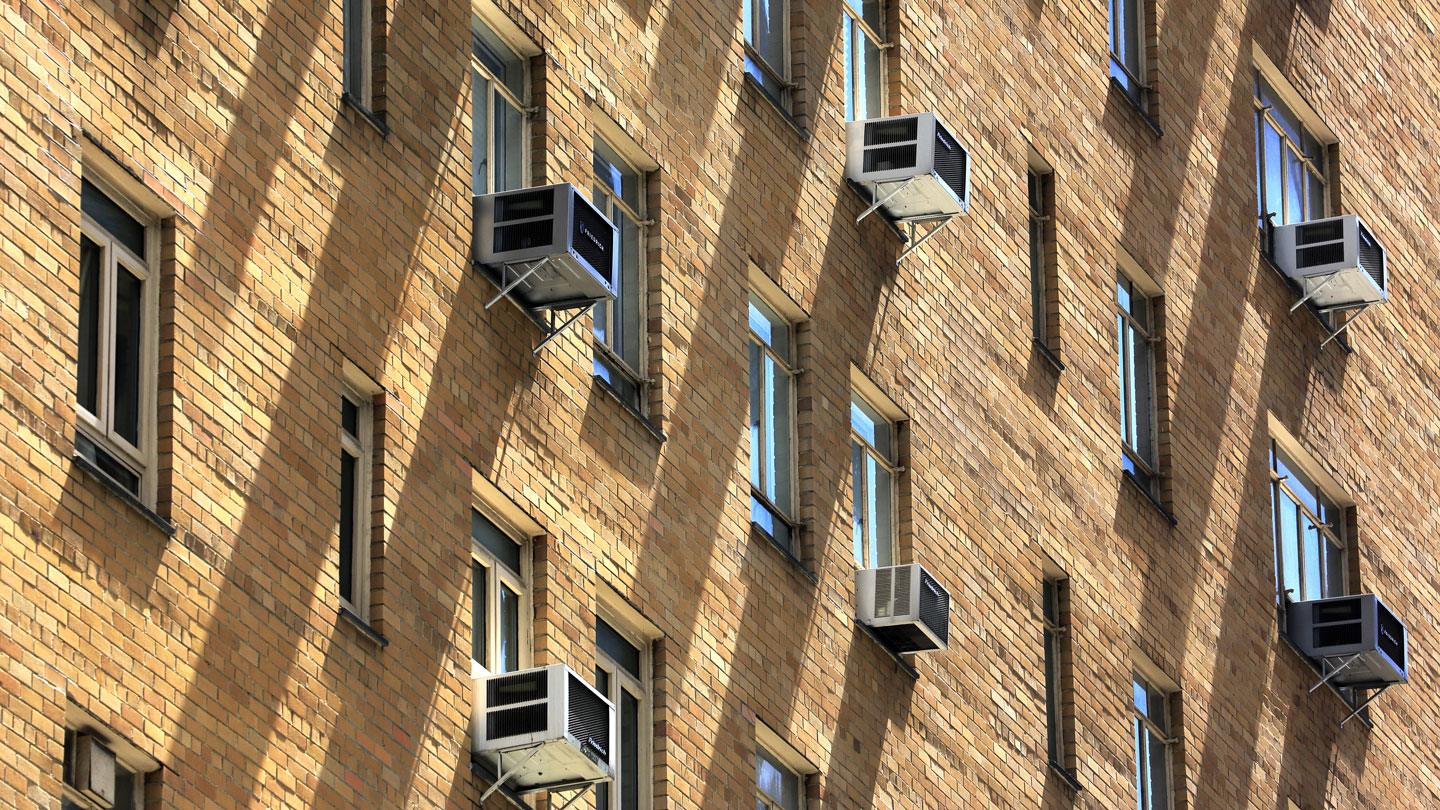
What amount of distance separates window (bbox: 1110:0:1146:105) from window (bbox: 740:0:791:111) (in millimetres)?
6394

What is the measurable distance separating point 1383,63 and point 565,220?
19.5 meters

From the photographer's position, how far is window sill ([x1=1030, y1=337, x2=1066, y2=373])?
31.1 m

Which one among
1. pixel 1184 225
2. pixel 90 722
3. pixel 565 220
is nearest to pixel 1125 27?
pixel 1184 225

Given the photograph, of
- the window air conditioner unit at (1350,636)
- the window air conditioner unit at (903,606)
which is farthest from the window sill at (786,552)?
the window air conditioner unit at (1350,636)

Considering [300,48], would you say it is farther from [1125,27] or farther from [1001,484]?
[1125,27]

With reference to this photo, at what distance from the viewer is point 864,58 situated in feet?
98.2

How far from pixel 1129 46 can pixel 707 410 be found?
424 inches

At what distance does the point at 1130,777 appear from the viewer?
3128 cm

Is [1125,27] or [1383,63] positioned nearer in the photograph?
[1125,27]

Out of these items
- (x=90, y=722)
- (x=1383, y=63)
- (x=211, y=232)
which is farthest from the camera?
(x=1383, y=63)

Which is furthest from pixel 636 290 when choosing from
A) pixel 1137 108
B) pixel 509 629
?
pixel 1137 108

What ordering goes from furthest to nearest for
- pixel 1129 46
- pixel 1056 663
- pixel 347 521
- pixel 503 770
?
pixel 1129 46, pixel 1056 663, pixel 503 770, pixel 347 521

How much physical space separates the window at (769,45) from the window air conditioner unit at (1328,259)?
9.83 metres

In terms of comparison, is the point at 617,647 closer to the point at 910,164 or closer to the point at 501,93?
the point at 501,93
